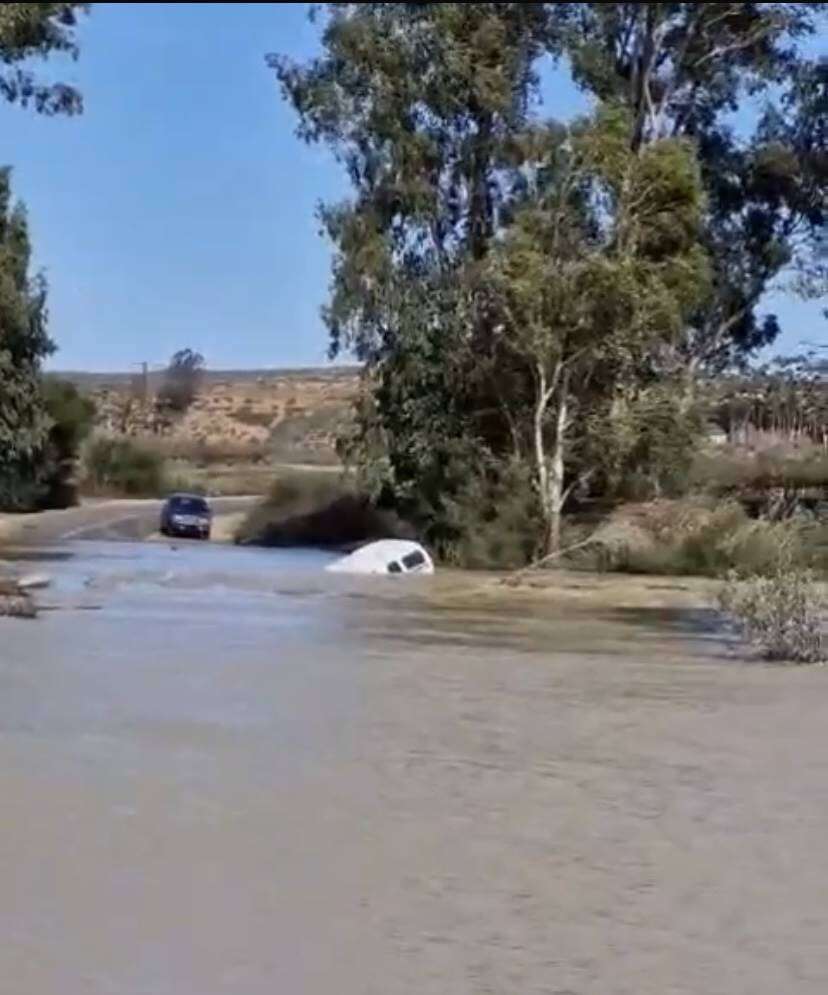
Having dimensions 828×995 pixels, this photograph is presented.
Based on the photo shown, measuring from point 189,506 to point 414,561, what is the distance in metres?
20.5

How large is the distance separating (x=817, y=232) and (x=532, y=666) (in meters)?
29.6

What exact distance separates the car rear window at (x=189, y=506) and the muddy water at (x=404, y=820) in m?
36.2

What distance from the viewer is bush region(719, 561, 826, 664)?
982 inches

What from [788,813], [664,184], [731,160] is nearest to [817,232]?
[731,160]

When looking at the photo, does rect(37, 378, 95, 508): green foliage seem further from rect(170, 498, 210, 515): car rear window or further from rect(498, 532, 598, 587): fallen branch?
rect(498, 532, 598, 587): fallen branch

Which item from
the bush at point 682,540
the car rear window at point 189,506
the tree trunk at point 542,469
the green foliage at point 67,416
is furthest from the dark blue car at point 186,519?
the bush at point 682,540

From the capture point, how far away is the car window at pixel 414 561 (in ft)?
139

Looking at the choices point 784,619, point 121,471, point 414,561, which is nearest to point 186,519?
point 414,561

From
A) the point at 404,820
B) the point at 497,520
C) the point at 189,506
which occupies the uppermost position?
the point at 497,520

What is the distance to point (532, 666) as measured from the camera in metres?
23.6

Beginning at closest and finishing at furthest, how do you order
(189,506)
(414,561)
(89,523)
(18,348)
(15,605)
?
(15,605), (414,561), (18,348), (189,506), (89,523)

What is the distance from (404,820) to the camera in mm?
13234

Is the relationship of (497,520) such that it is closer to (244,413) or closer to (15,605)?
(15,605)

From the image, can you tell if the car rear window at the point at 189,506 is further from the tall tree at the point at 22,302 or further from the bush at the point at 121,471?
the bush at the point at 121,471
